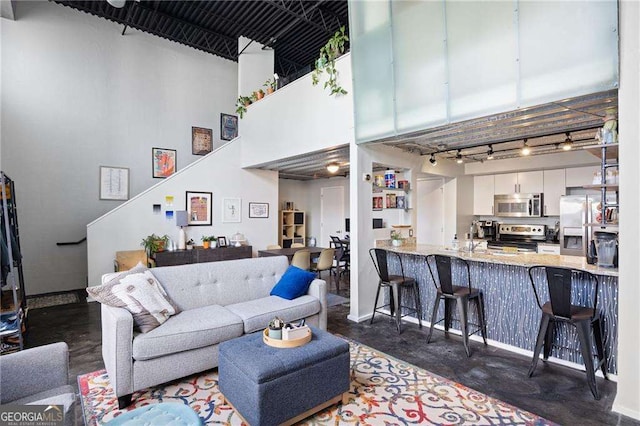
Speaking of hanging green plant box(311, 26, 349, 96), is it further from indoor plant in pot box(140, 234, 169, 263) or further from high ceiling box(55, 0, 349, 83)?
indoor plant in pot box(140, 234, 169, 263)

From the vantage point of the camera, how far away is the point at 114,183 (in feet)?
22.3

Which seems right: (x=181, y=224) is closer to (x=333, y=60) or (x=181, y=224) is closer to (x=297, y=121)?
(x=297, y=121)

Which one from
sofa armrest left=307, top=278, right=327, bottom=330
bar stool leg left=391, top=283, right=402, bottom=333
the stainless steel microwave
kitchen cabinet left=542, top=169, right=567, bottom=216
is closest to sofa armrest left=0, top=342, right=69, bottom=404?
sofa armrest left=307, top=278, right=327, bottom=330

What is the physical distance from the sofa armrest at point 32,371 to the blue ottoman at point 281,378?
3.17 feet

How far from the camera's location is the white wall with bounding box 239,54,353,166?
470 centimetres

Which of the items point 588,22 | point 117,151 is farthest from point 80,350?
point 588,22

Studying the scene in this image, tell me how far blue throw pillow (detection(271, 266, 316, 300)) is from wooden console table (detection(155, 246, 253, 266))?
3.20 metres

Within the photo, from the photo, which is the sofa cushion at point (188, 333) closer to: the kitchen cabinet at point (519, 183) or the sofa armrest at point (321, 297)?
the sofa armrest at point (321, 297)

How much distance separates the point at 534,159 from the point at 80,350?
7.38 metres

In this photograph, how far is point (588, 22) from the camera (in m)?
2.57

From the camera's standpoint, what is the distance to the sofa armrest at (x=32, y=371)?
68.8 inches

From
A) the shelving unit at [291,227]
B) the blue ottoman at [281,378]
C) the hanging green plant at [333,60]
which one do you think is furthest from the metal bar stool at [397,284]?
the shelving unit at [291,227]

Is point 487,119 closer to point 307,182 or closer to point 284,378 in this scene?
point 284,378

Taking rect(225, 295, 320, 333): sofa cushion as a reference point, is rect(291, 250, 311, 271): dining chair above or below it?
above
